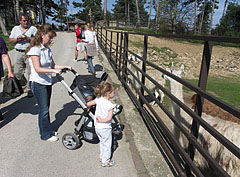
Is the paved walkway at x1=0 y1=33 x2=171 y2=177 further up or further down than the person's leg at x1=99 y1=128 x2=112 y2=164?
further down

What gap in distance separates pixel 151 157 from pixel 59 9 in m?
76.2

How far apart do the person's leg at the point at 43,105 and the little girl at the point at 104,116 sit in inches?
33.0

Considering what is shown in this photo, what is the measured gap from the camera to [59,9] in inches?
2771

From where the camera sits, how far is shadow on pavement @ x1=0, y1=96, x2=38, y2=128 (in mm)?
4352

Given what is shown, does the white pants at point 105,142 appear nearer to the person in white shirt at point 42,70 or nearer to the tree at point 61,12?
A: the person in white shirt at point 42,70

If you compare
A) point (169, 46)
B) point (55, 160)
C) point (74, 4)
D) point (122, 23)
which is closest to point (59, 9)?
point (74, 4)

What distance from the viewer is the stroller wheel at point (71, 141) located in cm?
324

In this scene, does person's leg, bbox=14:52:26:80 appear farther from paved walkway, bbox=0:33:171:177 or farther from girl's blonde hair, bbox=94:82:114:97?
girl's blonde hair, bbox=94:82:114:97

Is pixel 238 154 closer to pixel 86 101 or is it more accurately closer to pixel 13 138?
pixel 86 101

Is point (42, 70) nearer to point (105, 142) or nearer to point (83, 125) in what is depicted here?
point (83, 125)

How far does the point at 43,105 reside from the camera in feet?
11.0

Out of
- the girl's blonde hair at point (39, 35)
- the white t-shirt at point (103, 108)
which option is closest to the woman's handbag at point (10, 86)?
the girl's blonde hair at point (39, 35)

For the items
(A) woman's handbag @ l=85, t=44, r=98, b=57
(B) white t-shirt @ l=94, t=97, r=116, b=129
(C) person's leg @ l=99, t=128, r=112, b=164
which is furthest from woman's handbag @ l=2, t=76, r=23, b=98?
(A) woman's handbag @ l=85, t=44, r=98, b=57

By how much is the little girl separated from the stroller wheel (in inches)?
19.5
